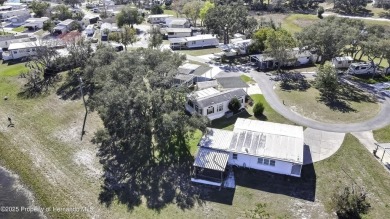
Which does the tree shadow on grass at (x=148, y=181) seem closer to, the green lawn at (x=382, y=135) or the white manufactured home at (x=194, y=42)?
the green lawn at (x=382, y=135)

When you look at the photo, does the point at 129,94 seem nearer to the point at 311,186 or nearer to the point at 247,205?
the point at 247,205

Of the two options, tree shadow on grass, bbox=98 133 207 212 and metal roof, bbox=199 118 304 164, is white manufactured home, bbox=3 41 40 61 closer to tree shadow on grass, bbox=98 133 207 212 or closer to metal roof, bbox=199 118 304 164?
tree shadow on grass, bbox=98 133 207 212

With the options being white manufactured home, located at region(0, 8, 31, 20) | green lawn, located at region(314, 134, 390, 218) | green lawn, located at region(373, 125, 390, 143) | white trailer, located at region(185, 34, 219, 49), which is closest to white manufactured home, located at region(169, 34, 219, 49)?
white trailer, located at region(185, 34, 219, 49)

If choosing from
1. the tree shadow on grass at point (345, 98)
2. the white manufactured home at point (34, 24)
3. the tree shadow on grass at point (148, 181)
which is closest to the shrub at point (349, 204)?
the tree shadow on grass at point (148, 181)

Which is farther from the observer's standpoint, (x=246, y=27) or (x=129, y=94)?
(x=246, y=27)

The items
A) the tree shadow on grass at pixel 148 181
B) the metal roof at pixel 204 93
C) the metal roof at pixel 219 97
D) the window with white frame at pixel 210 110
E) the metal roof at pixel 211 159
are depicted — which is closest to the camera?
the tree shadow on grass at pixel 148 181

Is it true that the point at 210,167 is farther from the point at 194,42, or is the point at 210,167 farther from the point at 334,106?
the point at 194,42

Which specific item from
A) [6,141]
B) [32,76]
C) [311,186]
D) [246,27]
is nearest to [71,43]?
[32,76]
